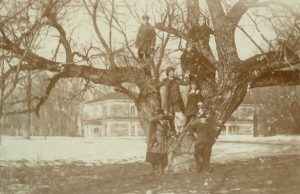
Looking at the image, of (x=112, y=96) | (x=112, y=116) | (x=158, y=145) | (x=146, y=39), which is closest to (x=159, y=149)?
(x=158, y=145)

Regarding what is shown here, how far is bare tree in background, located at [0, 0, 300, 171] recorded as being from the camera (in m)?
7.08

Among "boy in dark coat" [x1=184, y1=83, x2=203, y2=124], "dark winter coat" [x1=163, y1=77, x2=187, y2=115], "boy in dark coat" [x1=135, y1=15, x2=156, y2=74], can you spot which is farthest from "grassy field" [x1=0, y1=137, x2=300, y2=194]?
"boy in dark coat" [x1=135, y1=15, x2=156, y2=74]

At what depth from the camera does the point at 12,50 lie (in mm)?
7059

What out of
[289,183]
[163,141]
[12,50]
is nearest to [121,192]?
[163,141]

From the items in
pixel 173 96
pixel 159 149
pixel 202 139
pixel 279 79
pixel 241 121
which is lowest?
pixel 159 149

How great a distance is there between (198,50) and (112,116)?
5.62 feet

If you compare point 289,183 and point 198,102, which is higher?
point 198,102

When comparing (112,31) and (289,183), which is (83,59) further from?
(289,183)

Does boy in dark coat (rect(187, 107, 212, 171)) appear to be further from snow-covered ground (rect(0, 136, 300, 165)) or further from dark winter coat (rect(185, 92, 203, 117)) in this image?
snow-covered ground (rect(0, 136, 300, 165))

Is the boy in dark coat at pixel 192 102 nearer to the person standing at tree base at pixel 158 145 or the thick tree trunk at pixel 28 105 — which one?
the person standing at tree base at pixel 158 145

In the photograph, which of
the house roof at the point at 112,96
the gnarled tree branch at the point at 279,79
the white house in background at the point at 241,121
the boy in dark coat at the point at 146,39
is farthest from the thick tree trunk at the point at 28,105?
the gnarled tree branch at the point at 279,79

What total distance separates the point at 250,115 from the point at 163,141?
4.47 ft

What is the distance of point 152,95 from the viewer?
24.9 feet

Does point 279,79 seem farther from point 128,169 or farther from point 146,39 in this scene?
point 128,169
